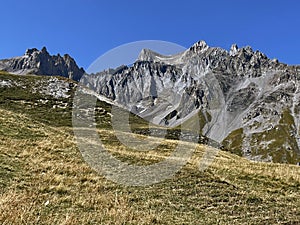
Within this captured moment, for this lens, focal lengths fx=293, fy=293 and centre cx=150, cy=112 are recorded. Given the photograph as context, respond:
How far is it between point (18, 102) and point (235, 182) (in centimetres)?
7115

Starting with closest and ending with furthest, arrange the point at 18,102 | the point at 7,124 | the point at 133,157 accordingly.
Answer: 1. the point at 133,157
2. the point at 7,124
3. the point at 18,102

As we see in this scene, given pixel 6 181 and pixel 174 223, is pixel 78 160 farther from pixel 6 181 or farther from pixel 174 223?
pixel 174 223

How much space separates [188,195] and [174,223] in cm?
505

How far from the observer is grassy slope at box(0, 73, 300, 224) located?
530 inches

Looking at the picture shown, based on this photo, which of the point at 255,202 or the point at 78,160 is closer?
the point at 255,202

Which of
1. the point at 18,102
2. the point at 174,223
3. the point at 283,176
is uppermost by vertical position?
the point at 18,102

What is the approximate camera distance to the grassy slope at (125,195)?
1346 cm

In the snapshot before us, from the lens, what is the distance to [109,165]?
2461 cm

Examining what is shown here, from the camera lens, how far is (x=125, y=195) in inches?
691

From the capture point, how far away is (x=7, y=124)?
33.1 metres

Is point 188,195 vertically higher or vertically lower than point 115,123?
lower

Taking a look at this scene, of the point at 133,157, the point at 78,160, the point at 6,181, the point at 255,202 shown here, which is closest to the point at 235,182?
the point at 255,202

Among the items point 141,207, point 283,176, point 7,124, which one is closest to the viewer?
point 141,207

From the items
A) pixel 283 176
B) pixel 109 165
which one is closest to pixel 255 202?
pixel 283 176
